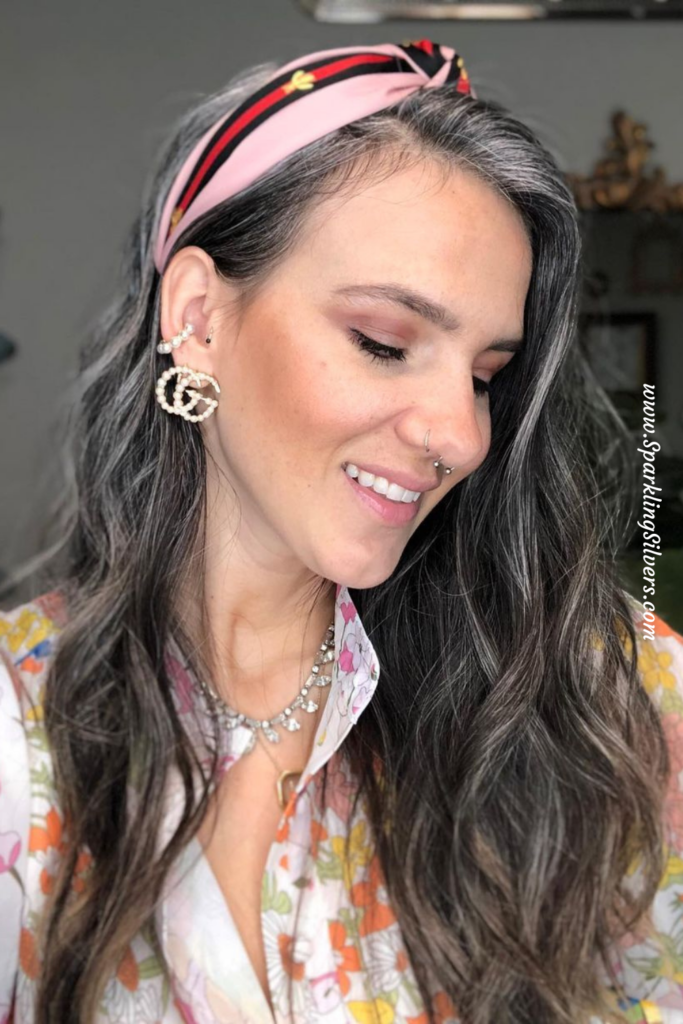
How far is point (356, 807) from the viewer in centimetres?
121

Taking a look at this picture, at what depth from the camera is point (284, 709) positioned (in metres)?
1.25

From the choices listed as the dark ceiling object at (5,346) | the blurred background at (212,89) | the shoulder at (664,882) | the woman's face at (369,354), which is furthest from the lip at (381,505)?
the dark ceiling object at (5,346)

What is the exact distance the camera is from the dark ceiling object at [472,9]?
2.09 m

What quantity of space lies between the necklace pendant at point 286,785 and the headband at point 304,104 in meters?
0.66

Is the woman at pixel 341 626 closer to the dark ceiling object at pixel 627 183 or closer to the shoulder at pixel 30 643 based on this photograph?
the shoulder at pixel 30 643

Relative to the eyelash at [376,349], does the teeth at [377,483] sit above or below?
below

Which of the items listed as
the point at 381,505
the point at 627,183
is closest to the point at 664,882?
the point at 381,505

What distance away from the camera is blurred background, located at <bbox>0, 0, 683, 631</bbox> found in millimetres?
2105

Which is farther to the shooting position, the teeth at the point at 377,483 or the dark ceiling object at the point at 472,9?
the dark ceiling object at the point at 472,9

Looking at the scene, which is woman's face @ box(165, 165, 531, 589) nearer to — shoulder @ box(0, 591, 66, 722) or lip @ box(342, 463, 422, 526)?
lip @ box(342, 463, 422, 526)

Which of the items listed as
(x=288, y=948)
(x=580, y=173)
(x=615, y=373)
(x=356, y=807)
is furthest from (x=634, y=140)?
(x=288, y=948)

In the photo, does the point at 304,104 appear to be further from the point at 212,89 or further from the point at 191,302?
the point at 212,89

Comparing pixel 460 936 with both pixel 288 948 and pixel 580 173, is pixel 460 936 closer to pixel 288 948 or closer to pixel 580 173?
pixel 288 948

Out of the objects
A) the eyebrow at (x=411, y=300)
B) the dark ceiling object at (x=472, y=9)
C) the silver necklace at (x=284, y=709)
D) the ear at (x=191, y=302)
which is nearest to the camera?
the eyebrow at (x=411, y=300)
